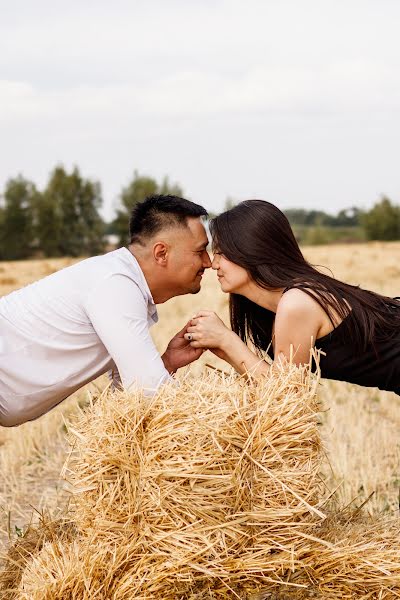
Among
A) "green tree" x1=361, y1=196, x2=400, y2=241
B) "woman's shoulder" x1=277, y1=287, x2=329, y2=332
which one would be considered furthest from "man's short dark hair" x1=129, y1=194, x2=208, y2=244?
"green tree" x1=361, y1=196, x2=400, y2=241

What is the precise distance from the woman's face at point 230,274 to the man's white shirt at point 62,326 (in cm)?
41

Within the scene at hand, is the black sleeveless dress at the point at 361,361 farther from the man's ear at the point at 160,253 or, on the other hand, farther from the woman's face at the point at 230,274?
the man's ear at the point at 160,253

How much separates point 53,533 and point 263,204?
1973 mm

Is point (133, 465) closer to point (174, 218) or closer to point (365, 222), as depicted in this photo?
point (174, 218)

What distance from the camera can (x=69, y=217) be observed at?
72938mm

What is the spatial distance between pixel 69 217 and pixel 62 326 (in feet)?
230

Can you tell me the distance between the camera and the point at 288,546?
→ 10.3ft

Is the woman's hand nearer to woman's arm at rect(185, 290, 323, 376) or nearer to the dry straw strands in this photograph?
woman's arm at rect(185, 290, 323, 376)

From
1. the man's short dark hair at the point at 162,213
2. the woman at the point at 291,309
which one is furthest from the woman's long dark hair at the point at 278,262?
the man's short dark hair at the point at 162,213

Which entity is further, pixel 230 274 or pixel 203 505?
pixel 230 274

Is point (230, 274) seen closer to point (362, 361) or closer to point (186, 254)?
point (186, 254)

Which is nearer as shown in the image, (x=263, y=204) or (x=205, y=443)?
(x=205, y=443)

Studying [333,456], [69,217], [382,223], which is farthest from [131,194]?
[333,456]

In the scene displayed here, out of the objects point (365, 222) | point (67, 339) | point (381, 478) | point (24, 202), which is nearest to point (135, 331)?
point (67, 339)
